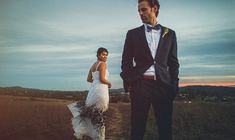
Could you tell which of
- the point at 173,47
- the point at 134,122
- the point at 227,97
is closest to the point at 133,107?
the point at 134,122

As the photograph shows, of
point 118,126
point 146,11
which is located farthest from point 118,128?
point 146,11

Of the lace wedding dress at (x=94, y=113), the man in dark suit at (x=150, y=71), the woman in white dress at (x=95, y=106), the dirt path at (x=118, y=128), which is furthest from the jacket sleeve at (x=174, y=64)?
the dirt path at (x=118, y=128)

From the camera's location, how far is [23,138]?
7078mm

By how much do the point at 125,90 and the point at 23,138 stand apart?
11.1 feet

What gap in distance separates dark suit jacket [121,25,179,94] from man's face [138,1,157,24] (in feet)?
0.41

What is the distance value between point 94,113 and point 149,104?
280 cm

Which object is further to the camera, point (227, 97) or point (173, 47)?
point (227, 97)

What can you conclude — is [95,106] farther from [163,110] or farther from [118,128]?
[163,110]

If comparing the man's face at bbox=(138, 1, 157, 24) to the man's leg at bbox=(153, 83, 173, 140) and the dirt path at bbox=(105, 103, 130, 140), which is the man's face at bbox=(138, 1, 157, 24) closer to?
the man's leg at bbox=(153, 83, 173, 140)

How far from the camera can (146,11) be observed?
14.1 feet

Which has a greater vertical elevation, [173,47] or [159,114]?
[173,47]

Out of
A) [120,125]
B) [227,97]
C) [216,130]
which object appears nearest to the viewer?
[216,130]

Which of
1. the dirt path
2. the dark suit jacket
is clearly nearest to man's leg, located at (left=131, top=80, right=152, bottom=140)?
the dark suit jacket

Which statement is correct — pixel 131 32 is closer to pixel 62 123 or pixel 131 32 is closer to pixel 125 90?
pixel 125 90
